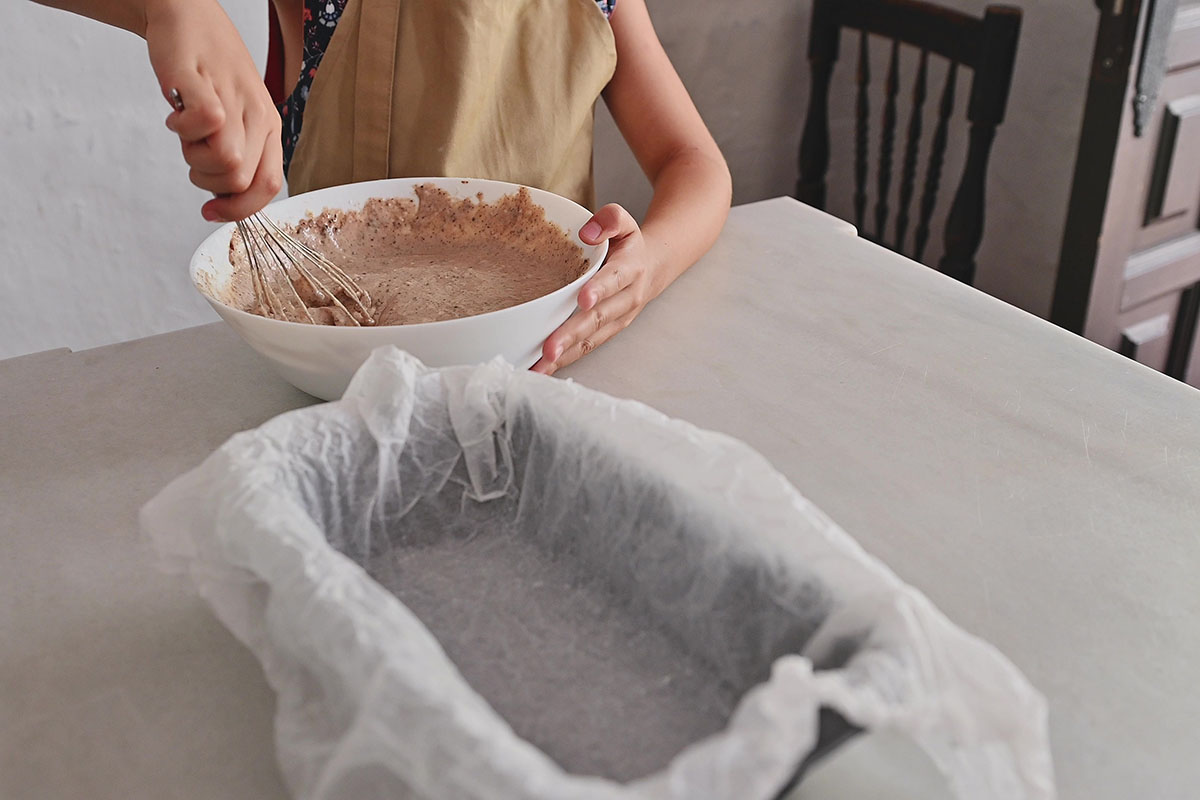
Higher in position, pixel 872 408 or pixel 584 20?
pixel 584 20

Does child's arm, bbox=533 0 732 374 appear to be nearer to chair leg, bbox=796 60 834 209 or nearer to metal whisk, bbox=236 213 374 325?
metal whisk, bbox=236 213 374 325

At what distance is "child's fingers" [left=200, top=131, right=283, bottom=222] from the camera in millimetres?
553

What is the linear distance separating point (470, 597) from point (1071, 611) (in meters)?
0.28

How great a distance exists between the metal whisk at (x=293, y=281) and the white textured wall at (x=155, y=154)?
0.89 m

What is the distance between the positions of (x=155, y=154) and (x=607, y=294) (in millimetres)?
1063

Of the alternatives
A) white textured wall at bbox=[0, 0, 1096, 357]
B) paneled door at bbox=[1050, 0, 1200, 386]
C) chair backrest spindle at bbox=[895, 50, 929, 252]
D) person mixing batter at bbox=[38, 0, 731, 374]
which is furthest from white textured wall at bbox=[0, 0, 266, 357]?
paneled door at bbox=[1050, 0, 1200, 386]

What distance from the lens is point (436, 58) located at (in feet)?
2.74

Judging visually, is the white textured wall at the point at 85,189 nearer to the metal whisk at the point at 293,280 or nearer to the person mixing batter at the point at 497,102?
the person mixing batter at the point at 497,102

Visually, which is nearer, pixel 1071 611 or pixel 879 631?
pixel 879 631

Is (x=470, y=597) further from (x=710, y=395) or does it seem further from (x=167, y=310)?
(x=167, y=310)

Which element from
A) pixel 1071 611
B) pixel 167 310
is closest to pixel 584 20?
pixel 1071 611

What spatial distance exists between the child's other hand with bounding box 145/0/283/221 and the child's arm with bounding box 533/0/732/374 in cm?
20

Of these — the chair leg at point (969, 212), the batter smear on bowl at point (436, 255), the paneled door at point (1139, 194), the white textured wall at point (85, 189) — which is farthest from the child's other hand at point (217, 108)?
the paneled door at point (1139, 194)

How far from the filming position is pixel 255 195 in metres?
0.56
